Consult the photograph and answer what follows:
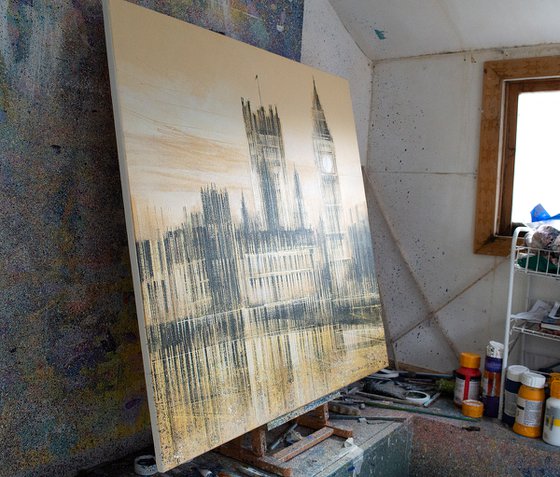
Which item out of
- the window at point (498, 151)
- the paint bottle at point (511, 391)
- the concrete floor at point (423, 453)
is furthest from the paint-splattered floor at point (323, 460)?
the window at point (498, 151)

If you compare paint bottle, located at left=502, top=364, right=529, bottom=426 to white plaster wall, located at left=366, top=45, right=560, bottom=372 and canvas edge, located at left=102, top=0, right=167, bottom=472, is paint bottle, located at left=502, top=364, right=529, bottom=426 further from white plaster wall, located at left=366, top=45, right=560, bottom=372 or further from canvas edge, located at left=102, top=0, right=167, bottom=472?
canvas edge, located at left=102, top=0, right=167, bottom=472

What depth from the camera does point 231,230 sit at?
1.82 metres

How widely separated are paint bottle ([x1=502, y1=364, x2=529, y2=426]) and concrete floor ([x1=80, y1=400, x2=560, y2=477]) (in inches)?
1.8

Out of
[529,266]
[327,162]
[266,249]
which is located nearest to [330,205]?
[327,162]

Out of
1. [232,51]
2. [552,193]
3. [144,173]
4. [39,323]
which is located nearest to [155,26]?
[232,51]

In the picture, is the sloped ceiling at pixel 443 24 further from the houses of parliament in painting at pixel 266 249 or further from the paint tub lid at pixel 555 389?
the paint tub lid at pixel 555 389

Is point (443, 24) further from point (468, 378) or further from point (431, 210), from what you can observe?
point (468, 378)

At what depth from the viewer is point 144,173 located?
5.18 feet

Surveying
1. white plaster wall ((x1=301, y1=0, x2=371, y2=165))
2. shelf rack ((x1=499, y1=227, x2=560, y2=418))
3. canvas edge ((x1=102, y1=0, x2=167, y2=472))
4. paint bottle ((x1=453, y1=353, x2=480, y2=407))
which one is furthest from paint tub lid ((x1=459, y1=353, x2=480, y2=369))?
canvas edge ((x1=102, y1=0, x2=167, y2=472))

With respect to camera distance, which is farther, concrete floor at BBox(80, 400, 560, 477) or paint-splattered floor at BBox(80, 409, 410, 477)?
concrete floor at BBox(80, 400, 560, 477)

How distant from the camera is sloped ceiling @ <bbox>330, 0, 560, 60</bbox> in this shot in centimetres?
245

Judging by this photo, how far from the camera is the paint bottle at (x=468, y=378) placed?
255cm

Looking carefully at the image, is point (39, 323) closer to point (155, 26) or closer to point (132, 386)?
point (132, 386)

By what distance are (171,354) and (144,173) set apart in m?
0.49
